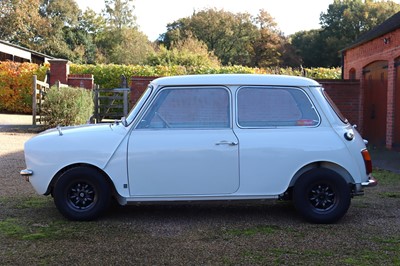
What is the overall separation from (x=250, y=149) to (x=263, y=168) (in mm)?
269

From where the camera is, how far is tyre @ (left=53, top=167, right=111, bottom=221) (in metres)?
5.70

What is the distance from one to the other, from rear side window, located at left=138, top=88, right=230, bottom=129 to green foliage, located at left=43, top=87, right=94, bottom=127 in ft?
38.0

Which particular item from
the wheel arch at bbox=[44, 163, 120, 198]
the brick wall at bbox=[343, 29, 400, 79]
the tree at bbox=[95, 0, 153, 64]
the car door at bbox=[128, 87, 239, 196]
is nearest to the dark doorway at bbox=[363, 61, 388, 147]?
the brick wall at bbox=[343, 29, 400, 79]

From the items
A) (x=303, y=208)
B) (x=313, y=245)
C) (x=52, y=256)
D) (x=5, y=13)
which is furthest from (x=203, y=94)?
(x=5, y=13)

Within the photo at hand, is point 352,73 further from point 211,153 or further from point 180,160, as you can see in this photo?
point 180,160

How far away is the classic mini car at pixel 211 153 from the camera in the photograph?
226 inches

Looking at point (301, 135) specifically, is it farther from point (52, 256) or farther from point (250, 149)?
point (52, 256)

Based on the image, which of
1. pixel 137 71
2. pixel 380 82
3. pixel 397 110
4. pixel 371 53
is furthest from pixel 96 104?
pixel 397 110

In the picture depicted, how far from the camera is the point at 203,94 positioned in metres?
5.98

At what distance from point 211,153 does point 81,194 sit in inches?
62.1

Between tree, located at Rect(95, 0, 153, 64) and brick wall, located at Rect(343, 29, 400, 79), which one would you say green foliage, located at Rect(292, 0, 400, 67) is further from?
brick wall, located at Rect(343, 29, 400, 79)

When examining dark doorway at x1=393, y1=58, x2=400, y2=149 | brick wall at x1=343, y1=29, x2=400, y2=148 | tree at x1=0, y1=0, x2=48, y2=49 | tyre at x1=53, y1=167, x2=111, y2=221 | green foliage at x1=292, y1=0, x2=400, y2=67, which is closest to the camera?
tyre at x1=53, y1=167, x2=111, y2=221

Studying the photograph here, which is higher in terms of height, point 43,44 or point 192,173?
point 43,44

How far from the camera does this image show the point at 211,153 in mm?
5754
